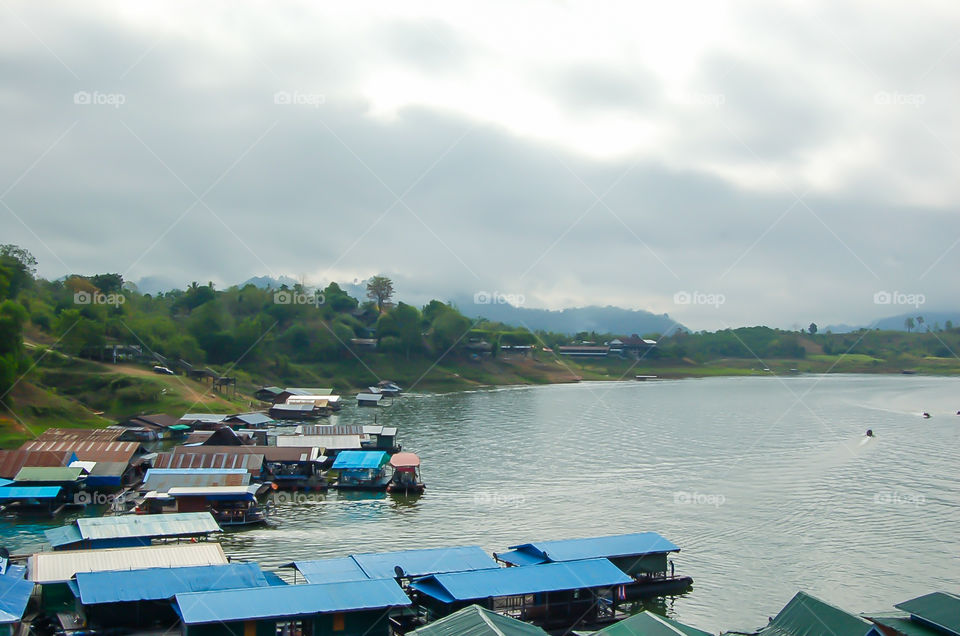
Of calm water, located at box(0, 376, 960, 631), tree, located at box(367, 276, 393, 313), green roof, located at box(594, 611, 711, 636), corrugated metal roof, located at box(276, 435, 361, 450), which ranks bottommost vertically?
calm water, located at box(0, 376, 960, 631)

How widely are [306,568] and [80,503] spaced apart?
16.4 metres

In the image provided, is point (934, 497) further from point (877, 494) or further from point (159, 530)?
point (159, 530)

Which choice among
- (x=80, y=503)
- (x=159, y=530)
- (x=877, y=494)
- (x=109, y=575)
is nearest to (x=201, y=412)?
(x=80, y=503)

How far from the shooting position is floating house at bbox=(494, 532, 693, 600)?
64.9 feet

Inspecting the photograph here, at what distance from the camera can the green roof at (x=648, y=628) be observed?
47.7ft

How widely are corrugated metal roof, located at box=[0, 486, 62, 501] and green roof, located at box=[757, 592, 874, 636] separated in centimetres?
2489

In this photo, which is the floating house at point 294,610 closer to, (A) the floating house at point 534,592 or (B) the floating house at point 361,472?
(A) the floating house at point 534,592

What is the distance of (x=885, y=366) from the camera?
12825cm

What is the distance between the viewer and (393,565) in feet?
60.4

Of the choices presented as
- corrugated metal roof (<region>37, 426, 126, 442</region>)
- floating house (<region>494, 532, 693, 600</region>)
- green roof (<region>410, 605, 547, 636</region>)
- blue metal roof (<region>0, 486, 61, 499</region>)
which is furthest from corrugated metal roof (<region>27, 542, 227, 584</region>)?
corrugated metal roof (<region>37, 426, 126, 442</region>)

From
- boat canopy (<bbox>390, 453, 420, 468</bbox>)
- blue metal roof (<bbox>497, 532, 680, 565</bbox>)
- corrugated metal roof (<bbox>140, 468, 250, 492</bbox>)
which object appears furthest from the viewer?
boat canopy (<bbox>390, 453, 420, 468</bbox>)

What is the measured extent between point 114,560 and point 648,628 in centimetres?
1257

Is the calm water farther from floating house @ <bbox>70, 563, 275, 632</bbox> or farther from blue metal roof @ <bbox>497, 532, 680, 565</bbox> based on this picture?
floating house @ <bbox>70, 563, 275, 632</bbox>

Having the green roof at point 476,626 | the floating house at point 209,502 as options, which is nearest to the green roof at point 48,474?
the floating house at point 209,502
